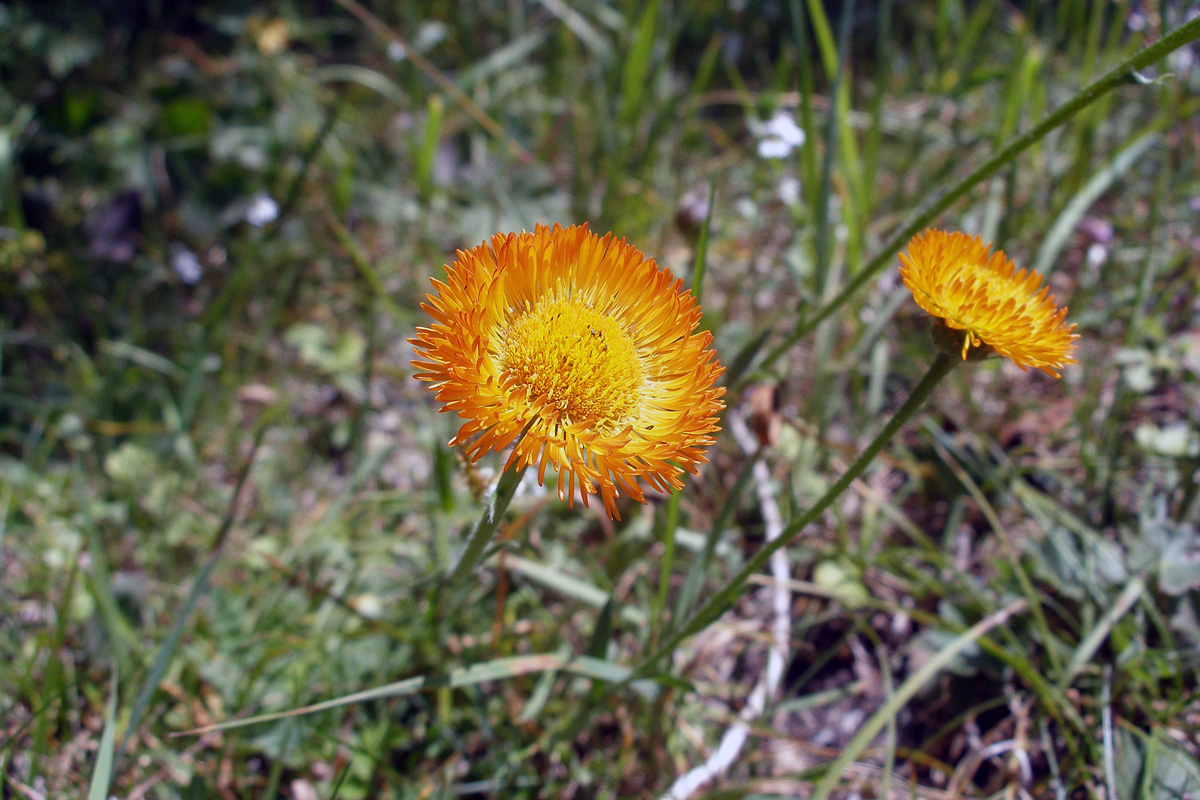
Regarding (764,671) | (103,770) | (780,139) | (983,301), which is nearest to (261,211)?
(780,139)

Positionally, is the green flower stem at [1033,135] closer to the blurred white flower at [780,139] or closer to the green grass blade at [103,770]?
the blurred white flower at [780,139]

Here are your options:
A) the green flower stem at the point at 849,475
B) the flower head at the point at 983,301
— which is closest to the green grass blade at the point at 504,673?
the green flower stem at the point at 849,475

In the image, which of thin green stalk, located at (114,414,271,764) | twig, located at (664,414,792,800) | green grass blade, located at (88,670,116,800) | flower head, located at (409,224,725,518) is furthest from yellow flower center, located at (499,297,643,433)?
green grass blade, located at (88,670,116,800)

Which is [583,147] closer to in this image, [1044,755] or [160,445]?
[160,445]

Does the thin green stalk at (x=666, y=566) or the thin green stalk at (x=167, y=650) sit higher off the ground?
the thin green stalk at (x=666, y=566)

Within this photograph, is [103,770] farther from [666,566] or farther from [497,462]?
[666,566]

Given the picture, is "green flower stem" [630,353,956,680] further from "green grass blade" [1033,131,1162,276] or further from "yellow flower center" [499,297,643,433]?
"green grass blade" [1033,131,1162,276]

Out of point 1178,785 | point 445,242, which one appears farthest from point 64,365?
point 1178,785
